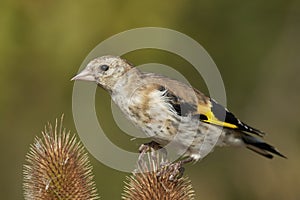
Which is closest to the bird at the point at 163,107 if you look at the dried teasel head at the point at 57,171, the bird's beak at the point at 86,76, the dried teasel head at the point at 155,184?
the bird's beak at the point at 86,76

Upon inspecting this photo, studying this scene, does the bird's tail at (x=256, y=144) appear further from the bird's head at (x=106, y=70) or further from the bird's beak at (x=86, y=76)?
the bird's beak at (x=86, y=76)

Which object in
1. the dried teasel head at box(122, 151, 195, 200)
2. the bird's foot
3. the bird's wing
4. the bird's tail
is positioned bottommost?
the dried teasel head at box(122, 151, 195, 200)

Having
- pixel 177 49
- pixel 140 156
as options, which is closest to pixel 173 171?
pixel 140 156

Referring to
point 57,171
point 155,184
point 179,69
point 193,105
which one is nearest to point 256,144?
point 193,105

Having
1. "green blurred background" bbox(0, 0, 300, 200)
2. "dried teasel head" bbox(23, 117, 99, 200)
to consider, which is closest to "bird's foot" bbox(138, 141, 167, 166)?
"dried teasel head" bbox(23, 117, 99, 200)

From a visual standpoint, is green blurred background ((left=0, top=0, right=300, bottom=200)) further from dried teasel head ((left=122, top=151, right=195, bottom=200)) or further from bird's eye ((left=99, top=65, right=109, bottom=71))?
dried teasel head ((left=122, top=151, right=195, bottom=200))

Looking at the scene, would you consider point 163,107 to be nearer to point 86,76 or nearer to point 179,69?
point 86,76

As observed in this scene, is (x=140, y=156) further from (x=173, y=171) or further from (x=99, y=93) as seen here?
(x=99, y=93)

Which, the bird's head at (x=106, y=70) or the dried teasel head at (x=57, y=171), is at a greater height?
the bird's head at (x=106, y=70)
